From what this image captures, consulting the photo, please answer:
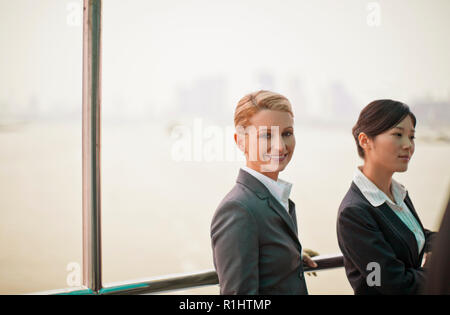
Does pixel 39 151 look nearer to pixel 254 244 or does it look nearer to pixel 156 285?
pixel 156 285

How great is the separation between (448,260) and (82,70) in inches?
57.4

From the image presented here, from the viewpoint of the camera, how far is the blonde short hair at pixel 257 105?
49.4 inches

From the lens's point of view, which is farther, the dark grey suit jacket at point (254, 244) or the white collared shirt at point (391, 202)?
the white collared shirt at point (391, 202)

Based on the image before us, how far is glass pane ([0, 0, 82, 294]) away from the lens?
A: 60.4 inches

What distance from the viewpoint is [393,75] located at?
2.20m

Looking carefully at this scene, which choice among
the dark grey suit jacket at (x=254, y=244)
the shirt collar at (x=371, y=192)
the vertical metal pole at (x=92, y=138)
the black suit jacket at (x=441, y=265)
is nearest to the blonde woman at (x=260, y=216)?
the dark grey suit jacket at (x=254, y=244)

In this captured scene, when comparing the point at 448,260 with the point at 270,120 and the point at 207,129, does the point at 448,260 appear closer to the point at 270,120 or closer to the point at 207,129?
the point at 270,120

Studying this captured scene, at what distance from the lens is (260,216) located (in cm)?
117

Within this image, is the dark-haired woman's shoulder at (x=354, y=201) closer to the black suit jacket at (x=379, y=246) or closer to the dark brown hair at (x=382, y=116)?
the black suit jacket at (x=379, y=246)

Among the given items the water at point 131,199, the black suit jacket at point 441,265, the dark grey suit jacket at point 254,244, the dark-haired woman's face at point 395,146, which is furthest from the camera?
the water at point 131,199

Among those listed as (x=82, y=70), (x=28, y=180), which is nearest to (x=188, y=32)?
(x=82, y=70)

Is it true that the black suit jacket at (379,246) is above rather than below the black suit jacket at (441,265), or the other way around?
below

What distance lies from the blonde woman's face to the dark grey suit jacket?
69 mm

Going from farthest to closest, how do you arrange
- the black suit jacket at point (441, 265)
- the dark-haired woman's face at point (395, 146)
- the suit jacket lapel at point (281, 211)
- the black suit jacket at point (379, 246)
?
the dark-haired woman's face at point (395, 146) → the black suit jacket at point (379, 246) → the suit jacket lapel at point (281, 211) → the black suit jacket at point (441, 265)
